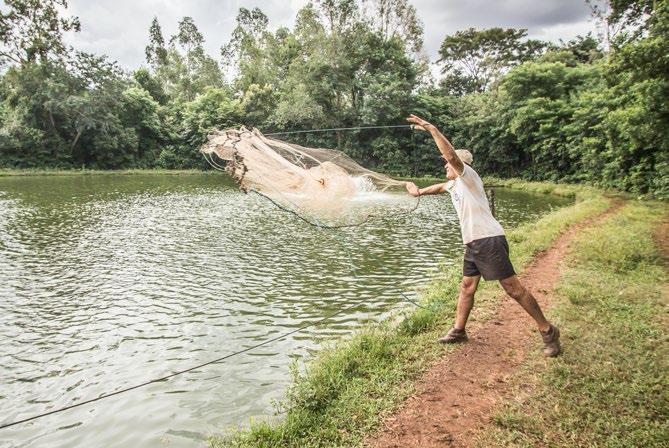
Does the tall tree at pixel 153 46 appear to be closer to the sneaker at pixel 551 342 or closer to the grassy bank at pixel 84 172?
the grassy bank at pixel 84 172

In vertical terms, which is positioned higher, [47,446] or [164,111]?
[164,111]

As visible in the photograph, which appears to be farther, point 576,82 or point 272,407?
point 576,82

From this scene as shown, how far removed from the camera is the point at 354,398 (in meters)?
4.52

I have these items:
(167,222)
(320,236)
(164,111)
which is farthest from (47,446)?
(164,111)

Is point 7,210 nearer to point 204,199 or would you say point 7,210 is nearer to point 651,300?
point 204,199

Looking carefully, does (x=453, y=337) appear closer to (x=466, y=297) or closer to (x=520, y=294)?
(x=466, y=297)

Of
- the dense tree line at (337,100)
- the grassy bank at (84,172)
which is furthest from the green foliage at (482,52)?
the grassy bank at (84,172)

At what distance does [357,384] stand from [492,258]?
6.62 ft

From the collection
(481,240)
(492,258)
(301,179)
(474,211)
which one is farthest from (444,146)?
(301,179)

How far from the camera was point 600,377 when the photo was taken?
4418 millimetres

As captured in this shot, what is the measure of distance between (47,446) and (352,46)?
4704 centimetres

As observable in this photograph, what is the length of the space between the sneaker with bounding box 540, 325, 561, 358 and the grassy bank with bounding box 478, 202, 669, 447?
118 mm

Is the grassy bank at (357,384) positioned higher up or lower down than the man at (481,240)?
lower down

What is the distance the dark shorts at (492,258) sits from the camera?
15.5 feet
